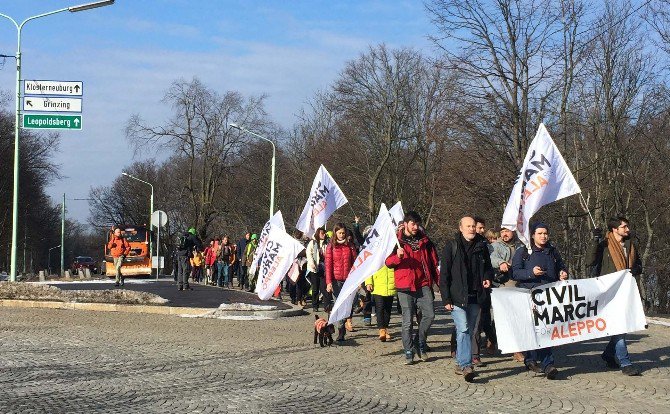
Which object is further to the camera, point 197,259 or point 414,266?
point 197,259

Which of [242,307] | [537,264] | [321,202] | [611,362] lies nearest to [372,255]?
[537,264]

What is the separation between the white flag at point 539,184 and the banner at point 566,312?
1561mm

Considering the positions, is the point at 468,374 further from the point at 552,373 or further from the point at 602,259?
the point at 602,259

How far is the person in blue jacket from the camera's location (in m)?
10.9

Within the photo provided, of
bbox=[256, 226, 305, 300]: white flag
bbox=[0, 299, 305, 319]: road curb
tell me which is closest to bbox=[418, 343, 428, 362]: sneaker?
bbox=[256, 226, 305, 300]: white flag

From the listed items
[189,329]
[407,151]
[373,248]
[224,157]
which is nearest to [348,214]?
[407,151]

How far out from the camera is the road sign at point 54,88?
75.7 feet

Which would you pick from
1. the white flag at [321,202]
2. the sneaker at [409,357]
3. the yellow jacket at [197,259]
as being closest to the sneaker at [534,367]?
the sneaker at [409,357]

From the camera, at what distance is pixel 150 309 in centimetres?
1947

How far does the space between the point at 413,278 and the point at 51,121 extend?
14735 millimetres

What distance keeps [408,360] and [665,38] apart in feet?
55.4

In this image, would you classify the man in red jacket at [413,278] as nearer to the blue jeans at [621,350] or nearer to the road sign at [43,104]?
the blue jeans at [621,350]

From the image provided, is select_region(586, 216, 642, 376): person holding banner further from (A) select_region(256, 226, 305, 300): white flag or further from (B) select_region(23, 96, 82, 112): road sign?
(B) select_region(23, 96, 82, 112): road sign

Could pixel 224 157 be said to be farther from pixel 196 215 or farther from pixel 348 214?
pixel 348 214
